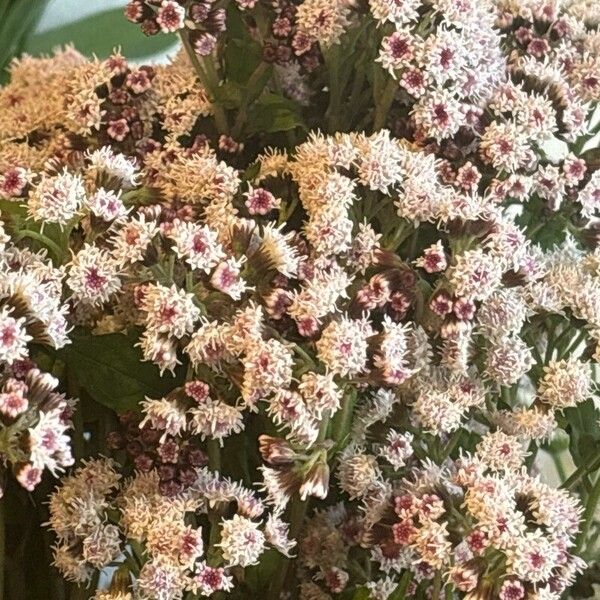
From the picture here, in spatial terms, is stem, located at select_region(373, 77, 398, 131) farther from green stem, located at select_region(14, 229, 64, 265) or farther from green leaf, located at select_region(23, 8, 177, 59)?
green leaf, located at select_region(23, 8, 177, 59)

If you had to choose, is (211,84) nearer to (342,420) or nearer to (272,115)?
(272,115)

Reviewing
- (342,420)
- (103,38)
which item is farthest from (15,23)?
(342,420)

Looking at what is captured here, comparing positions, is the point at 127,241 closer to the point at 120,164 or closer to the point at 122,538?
the point at 120,164

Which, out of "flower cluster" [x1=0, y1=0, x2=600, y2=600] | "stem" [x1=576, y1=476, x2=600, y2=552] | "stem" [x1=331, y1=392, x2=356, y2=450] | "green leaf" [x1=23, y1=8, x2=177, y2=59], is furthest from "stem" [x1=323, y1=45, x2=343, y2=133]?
"green leaf" [x1=23, y1=8, x2=177, y2=59]

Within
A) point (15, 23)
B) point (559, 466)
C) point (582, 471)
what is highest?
point (15, 23)

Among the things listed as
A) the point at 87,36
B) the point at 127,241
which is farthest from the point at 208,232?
the point at 87,36

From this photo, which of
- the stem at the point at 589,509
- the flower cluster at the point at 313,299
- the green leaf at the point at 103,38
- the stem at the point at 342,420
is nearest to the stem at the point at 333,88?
the flower cluster at the point at 313,299
